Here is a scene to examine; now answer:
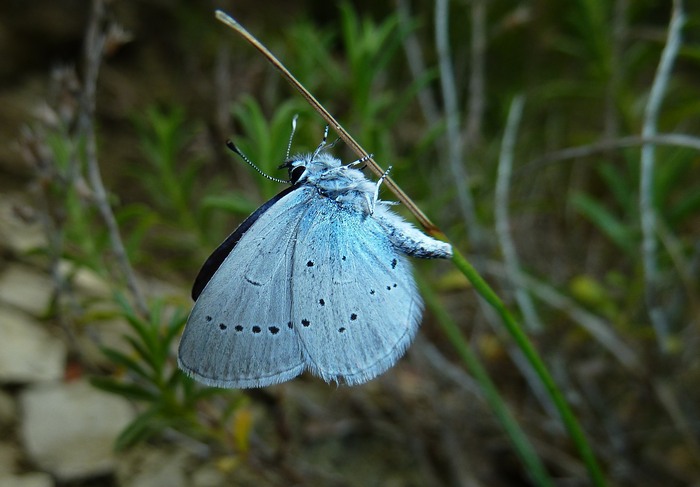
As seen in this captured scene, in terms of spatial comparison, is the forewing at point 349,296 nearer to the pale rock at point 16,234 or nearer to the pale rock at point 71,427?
the pale rock at point 71,427

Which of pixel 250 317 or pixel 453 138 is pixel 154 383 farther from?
pixel 453 138

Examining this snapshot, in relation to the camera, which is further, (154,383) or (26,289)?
(26,289)

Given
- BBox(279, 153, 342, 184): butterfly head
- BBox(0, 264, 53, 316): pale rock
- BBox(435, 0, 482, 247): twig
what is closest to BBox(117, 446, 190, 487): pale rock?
BBox(0, 264, 53, 316): pale rock

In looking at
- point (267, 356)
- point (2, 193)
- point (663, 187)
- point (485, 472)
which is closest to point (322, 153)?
point (267, 356)

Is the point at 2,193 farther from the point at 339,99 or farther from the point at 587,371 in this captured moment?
the point at 587,371

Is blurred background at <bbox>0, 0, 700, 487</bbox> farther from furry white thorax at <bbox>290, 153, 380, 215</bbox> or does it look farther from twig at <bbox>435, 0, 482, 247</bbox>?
furry white thorax at <bbox>290, 153, 380, 215</bbox>

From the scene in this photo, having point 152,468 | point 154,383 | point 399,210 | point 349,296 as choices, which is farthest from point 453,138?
point 152,468

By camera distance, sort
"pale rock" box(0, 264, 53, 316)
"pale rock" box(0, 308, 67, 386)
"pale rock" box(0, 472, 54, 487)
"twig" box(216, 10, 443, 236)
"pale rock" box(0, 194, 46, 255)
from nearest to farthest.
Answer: "twig" box(216, 10, 443, 236), "pale rock" box(0, 472, 54, 487), "pale rock" box(0, 308, 67, 386), "pale rock" box(0, 264, 53, 316), "pale rock" box(0, 194, 46, 255)
